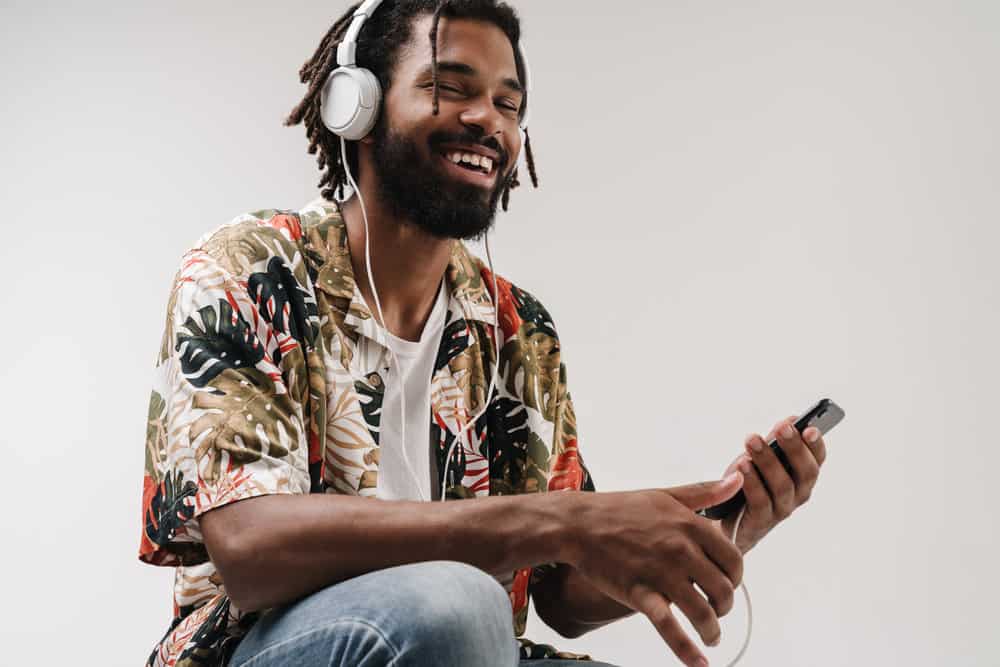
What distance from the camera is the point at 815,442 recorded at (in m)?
1.21

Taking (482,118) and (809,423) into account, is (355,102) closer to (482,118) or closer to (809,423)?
(482,118)

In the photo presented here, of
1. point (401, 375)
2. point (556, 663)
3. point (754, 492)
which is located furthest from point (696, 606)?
point (401, 375)

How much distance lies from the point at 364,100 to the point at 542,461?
536mm

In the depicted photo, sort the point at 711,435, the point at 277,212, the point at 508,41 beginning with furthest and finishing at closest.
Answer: the point at 711,435 < the point at 508,41 < the point at 277,212

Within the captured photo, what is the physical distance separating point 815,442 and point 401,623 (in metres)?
0.55

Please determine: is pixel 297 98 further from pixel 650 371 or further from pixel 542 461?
pixel 542 461

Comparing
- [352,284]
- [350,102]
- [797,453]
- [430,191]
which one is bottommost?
[797,453]

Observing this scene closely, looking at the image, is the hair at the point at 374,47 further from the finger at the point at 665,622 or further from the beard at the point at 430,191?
the finger at the point at 665,622

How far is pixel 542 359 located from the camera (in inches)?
60.4

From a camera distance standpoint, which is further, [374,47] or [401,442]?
[374,47]

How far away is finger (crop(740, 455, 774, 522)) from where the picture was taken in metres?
1.21

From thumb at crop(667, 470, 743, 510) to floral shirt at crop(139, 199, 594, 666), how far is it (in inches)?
13.5

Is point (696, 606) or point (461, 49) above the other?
point (461, 49)

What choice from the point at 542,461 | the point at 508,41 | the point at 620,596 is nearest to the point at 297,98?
the point at 508,41
